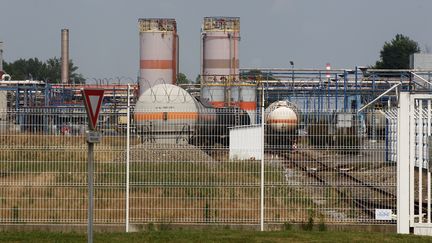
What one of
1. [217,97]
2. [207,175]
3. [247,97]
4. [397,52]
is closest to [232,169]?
[207,175]

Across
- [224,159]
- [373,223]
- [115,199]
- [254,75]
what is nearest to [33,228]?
[115,199]

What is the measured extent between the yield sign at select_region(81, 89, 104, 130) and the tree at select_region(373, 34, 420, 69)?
404 feet

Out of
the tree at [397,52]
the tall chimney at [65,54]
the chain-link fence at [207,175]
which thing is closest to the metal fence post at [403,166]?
the chain-link fence at [207,175]

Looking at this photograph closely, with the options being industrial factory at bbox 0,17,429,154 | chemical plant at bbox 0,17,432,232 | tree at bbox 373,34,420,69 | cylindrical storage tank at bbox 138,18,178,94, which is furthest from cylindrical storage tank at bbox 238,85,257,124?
tree at bbox 373,34,420,69

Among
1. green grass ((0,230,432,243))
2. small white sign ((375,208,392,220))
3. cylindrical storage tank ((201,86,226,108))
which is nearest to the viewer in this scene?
green grass ((0,230,432,243))

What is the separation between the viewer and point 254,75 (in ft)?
229

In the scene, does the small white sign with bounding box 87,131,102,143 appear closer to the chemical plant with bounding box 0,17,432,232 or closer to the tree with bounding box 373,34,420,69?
the chemical plant with bounding box 0,17,432,232

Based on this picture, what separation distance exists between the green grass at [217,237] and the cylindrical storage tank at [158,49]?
190 ft

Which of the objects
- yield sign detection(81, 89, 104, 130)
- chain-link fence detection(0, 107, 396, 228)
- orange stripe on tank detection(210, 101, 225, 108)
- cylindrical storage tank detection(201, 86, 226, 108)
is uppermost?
cylindrical storage tank detection(201, 86, 226, 108)

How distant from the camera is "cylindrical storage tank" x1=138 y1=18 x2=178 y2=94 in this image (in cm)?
7469

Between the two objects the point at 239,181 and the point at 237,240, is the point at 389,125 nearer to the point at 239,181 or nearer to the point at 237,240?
the point at 239,181

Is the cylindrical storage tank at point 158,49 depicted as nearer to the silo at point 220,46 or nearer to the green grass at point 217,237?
the silo at point 220,46

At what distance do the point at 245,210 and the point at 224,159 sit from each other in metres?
1.11

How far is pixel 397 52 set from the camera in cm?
13425
